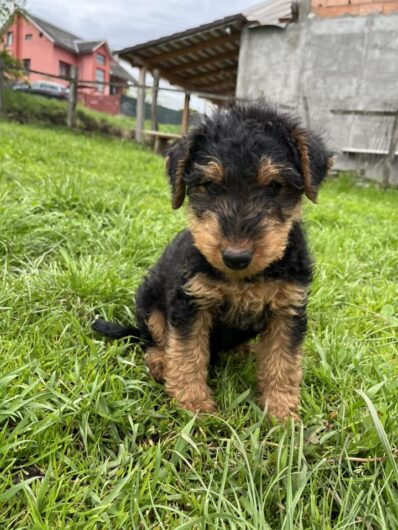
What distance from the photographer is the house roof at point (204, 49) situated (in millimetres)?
15078

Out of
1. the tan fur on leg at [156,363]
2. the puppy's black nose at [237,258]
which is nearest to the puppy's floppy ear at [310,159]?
the puppy's black nose at [237,258]

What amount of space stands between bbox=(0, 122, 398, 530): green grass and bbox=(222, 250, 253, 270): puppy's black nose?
0.80 m

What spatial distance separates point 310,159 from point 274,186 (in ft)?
0.91

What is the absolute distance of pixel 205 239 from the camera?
93.3 inches

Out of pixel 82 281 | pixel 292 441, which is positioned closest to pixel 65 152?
pixel 82 281

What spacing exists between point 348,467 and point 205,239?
1246mm

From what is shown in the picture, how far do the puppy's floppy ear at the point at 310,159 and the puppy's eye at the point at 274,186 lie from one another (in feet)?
0.58

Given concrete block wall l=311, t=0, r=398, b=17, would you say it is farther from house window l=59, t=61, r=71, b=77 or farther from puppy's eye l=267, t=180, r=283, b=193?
house window l=59, t=61, r=71, b=77

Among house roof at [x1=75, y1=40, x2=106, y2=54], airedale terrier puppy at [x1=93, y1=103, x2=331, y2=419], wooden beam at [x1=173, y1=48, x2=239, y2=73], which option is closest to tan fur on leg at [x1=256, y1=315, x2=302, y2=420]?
airedale terrier puppy at [x1=93, y1=103, x2=331, y2=419]

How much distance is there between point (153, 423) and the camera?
7.98 ft

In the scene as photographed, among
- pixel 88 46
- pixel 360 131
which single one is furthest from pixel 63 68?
pixel 360 131

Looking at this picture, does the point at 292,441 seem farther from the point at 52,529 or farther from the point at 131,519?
the point at 52,529

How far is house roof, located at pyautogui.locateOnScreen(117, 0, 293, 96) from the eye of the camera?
49.5 feet

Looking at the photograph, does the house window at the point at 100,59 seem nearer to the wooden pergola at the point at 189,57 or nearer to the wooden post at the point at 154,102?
the wooden pergola at the point at 189,57
